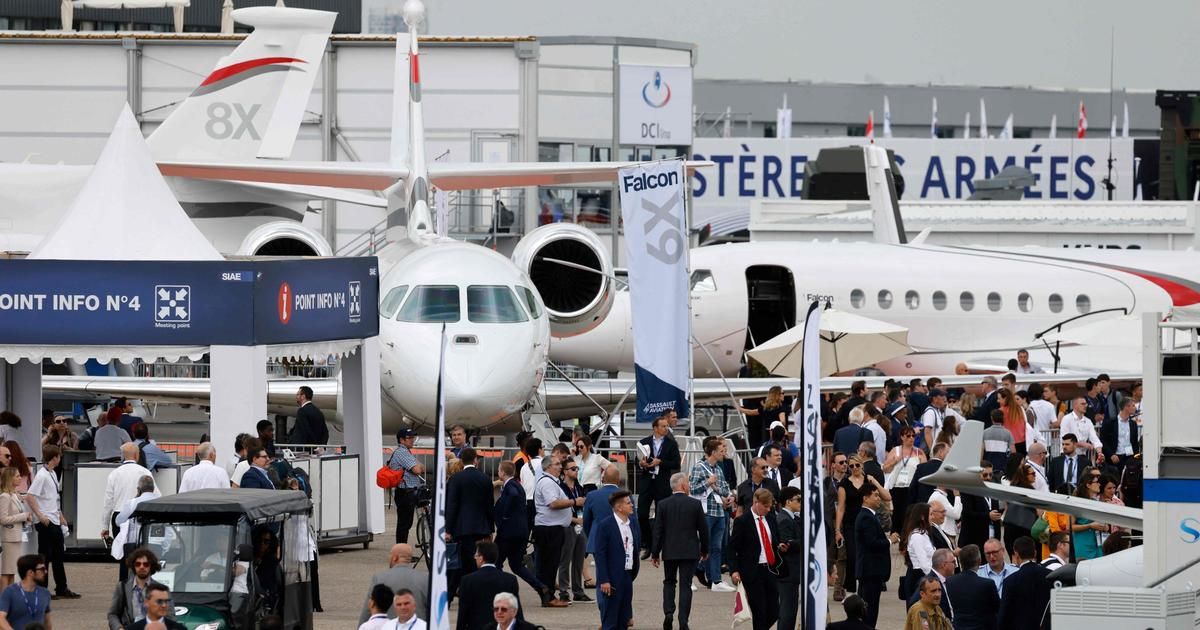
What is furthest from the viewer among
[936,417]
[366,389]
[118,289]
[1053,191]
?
[1053,191]

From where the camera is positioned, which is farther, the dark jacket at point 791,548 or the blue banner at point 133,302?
the blue banner at point 133,302

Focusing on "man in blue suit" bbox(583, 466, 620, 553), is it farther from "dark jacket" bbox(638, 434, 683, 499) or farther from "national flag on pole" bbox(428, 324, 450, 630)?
"national flag on pole" bbox(428, 324, 450, 630)

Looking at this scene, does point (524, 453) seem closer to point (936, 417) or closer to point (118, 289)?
point (118, 289)

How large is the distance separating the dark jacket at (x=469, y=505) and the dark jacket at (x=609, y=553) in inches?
50.5

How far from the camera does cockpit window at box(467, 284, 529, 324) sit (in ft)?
67.2

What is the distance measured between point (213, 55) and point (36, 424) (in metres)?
22.8

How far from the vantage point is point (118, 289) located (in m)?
16.5

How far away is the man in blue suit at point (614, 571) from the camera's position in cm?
1349

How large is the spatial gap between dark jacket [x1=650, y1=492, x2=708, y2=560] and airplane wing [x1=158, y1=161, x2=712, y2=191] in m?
10.3

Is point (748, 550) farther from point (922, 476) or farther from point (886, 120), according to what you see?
point (886, 120)

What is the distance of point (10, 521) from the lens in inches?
556

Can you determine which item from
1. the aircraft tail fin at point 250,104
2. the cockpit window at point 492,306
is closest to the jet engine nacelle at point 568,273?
the cockpit window at point 492,306

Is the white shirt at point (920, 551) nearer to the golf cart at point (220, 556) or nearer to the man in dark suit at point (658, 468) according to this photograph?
the man in dark suit at point (658, 468)

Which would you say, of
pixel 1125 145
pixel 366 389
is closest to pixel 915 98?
pixel 1125 145
